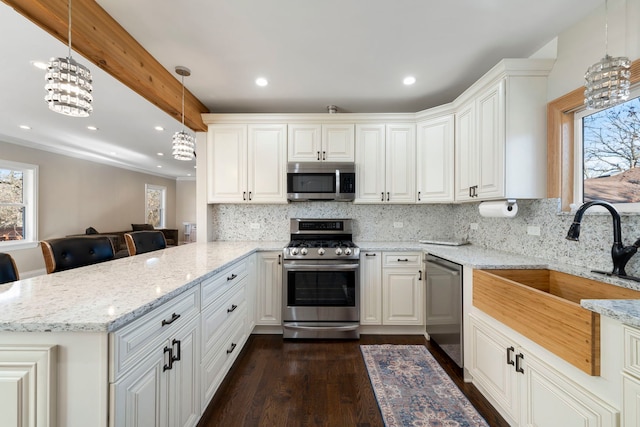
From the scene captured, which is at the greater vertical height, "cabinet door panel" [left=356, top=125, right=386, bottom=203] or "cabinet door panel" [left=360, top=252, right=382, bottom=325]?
"cabinet door panel" [left=356, top=125, right=386, bottom=203]

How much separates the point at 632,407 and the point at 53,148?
8136 mm

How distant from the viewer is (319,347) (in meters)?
2.54

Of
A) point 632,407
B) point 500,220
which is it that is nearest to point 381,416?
point 632,407

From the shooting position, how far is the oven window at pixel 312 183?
9.66 feet

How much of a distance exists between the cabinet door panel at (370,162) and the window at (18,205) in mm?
6190

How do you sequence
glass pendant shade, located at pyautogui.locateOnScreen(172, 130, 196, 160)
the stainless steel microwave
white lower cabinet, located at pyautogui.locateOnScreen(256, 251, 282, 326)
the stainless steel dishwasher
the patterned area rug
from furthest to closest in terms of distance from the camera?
the stainless steel microwave → white lower cabinet, located at pyautogui.locateOnScreen(256, 251, 282, 326) → glass pendant shade, located at pyautogui.locateOnScreen(172, 130, 196, 160) → the stainless steel dishwasher → the patterned area rug

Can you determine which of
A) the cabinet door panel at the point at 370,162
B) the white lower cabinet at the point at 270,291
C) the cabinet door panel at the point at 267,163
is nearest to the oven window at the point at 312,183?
the cabinet door panel at the point at 267,163

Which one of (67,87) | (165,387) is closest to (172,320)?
(165,387)

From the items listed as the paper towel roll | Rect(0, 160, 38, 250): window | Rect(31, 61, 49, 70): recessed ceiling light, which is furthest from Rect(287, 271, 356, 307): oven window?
Rect(0, 160, 38, 250): window

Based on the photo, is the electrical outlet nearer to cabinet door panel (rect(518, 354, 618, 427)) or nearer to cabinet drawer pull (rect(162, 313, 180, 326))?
cabinet door panel (rect(518, 354, 618, 427))

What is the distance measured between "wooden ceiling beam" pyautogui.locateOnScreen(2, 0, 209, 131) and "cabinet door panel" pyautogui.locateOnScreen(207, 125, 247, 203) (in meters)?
0.57

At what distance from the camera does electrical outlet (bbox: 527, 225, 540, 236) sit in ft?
6.65

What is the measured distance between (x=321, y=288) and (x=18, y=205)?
19.9ft

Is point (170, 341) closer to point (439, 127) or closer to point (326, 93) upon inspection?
point (326, 93)
